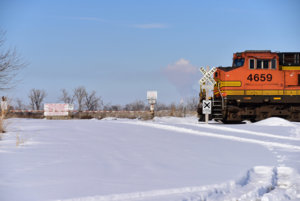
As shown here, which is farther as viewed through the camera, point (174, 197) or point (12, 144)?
point (12, 144)

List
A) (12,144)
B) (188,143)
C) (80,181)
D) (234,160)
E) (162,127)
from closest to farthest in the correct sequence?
(80,181) < (234,160) < (12,144) < (188,143) < (162,127)

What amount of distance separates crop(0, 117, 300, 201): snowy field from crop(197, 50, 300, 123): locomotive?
841 cm

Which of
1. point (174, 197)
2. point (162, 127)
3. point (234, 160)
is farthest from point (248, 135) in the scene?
point (174, 197)

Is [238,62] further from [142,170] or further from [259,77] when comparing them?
[142,170]

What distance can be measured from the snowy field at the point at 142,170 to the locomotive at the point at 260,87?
841 cm

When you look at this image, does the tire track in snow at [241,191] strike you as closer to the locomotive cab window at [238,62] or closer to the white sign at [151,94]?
the locomotive cab window at [238,62]

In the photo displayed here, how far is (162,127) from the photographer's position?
44.0 feet

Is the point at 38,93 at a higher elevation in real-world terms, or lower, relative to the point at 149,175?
higher

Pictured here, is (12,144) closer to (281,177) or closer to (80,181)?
(80,181)

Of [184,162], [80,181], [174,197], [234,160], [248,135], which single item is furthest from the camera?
[248,135]

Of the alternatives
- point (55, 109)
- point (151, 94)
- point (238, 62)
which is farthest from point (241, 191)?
point (55, 109)

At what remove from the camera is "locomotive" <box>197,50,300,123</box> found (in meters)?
17.7

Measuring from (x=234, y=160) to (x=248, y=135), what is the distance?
5.26 m

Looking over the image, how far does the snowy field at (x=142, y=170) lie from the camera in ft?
14.2
